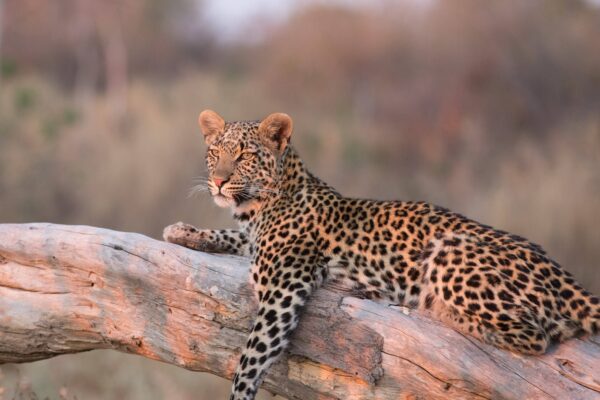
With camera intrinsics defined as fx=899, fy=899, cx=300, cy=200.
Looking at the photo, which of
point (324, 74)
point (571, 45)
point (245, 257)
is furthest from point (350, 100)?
point (245, 257)

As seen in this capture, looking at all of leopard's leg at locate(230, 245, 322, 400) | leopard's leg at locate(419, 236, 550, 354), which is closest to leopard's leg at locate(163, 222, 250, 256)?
leopard's leg at locate(230, 245, 322, 400)

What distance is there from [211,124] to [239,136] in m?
0.39

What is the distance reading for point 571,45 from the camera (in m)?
22.6

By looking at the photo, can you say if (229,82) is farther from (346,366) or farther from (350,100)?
(346,366)

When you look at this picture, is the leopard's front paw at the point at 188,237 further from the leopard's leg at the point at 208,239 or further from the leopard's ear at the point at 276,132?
the leopard's ear at the point at 276,132

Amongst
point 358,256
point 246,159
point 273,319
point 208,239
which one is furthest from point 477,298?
point 208,239

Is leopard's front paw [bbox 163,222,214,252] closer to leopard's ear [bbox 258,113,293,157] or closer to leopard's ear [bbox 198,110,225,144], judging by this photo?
leopard's ear [bbox 198,110,225,144]

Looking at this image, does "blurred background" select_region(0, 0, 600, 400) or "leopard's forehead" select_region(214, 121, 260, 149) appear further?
"blurred background" select_region(0, 0, 600, 400)

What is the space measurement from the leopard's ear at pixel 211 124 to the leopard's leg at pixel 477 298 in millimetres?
1938

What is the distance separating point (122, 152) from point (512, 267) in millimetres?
13672

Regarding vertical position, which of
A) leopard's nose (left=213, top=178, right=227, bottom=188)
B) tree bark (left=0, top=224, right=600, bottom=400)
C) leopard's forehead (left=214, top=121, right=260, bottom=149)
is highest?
leopard's forehead (left=214, top=121, right=260, bottom=149)

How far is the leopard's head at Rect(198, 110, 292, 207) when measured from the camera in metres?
6.42

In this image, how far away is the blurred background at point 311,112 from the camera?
1311cm

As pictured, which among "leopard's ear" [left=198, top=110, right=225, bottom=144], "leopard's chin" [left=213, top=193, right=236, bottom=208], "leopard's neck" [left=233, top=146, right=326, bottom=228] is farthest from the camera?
"leopard's ear" [left=198, top=110, right=225, bottom=144]
